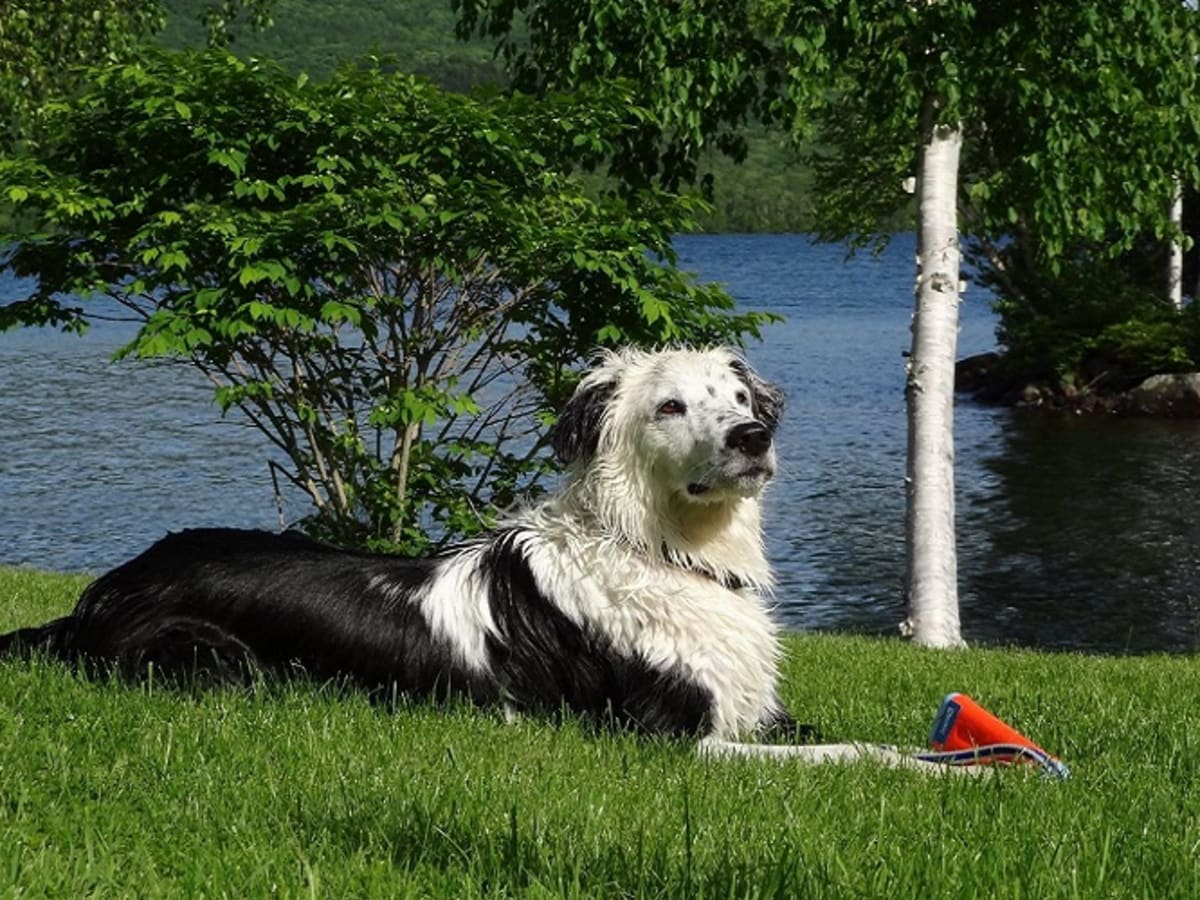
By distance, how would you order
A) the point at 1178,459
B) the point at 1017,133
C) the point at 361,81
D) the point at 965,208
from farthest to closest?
Result: the point at 965,208 < the point at 1178,459 < the point at 1017,133 < the point at 361,81

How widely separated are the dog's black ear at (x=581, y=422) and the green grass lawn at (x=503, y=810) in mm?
1042

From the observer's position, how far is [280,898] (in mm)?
3457

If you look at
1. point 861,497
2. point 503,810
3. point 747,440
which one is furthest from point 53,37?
point 503,810

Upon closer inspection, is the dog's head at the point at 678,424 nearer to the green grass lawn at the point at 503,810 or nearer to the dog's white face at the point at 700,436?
the dog's white face at the point at 700,436

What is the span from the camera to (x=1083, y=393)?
3984cm

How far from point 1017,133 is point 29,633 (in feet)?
29.0

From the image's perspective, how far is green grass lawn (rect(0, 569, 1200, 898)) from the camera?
362cm

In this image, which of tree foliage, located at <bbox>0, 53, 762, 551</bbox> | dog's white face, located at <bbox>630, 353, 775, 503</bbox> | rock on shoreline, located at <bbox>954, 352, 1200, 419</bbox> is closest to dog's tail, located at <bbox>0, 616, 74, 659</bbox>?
dog's white face, located at <bbox>630, 353, 775, 503</bbox>

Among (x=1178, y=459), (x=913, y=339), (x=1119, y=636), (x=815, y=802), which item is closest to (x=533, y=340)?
(x=913, y=339)

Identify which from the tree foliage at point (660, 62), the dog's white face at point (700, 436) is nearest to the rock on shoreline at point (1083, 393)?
the tree foliage at point (660, 62)

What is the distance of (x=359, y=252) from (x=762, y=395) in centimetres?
472

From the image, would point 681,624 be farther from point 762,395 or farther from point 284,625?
point 284,625

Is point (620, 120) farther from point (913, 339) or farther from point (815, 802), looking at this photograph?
point (815, 802)

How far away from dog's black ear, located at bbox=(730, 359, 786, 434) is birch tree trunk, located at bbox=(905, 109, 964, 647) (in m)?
6.84
